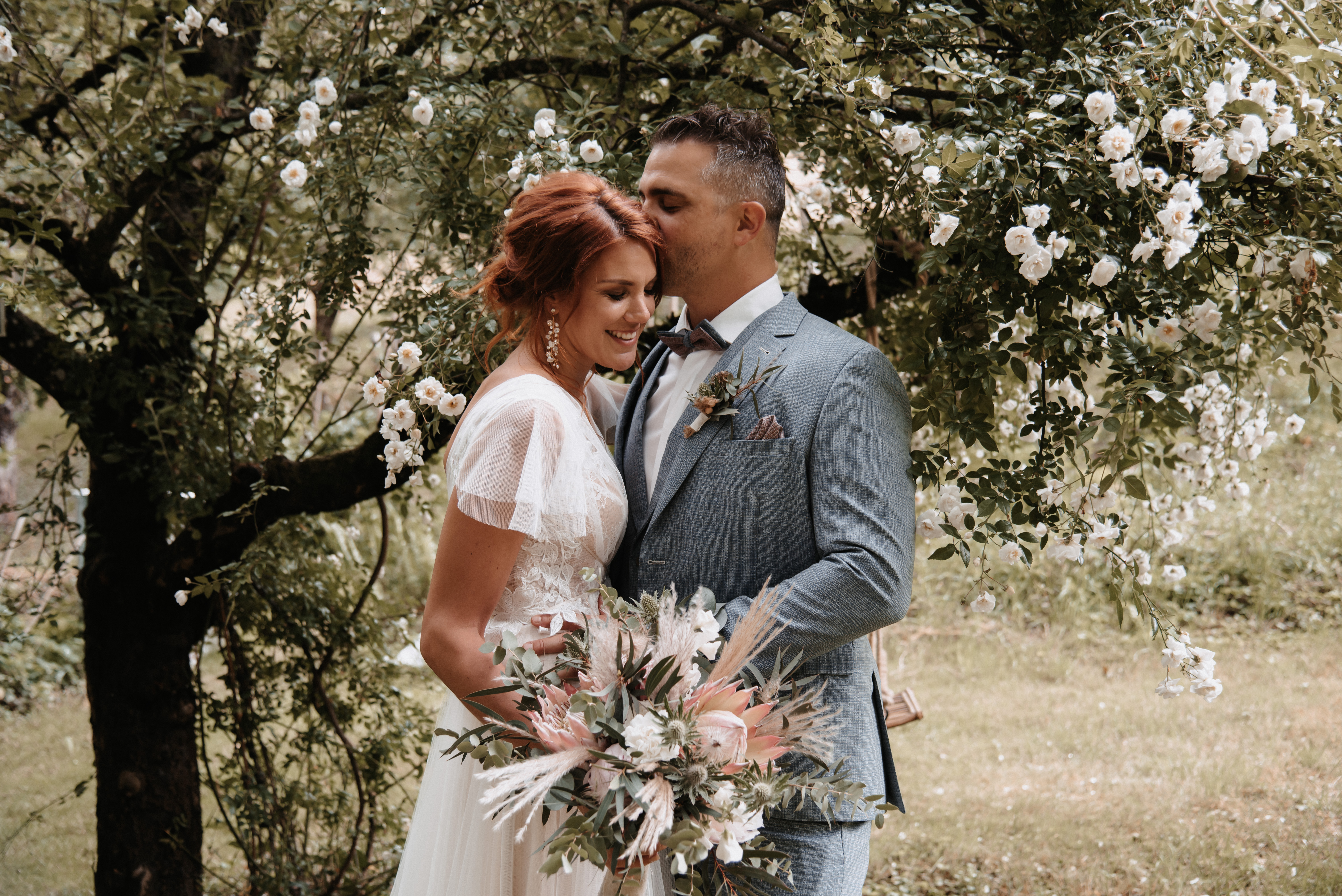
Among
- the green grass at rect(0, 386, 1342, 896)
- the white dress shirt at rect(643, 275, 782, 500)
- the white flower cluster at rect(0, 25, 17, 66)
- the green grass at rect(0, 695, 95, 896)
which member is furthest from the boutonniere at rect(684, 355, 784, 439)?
the green grass at rect(0, 695, 95, 896)

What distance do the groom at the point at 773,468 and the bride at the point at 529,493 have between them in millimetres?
103

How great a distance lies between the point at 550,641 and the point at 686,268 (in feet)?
2.70

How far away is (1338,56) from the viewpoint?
1.72 meters

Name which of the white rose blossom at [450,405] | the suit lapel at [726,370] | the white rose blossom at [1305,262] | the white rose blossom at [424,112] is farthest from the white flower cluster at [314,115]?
the white rose blossom at [1305,262]

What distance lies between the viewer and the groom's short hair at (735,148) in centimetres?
215

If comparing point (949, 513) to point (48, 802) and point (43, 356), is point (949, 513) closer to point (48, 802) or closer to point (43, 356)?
point (43, 356)

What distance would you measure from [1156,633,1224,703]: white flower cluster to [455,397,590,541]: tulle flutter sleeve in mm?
1150

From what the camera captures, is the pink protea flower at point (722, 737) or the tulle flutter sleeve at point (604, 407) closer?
the pink protea flower at point (722, 737)

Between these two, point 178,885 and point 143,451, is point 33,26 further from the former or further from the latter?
point 178,885

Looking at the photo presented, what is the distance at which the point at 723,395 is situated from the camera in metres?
2.00

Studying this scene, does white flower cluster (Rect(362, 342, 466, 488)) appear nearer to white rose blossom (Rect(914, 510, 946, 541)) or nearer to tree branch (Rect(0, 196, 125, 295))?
white rose blossom (Rect(914, 510, 946, 541))

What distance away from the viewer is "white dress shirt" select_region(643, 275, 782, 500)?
7.11ft

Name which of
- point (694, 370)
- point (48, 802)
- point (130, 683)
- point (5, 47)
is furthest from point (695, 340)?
point (48, 802)

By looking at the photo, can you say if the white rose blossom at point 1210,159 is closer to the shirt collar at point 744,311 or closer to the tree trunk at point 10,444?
the shirt collar at point 744,311
